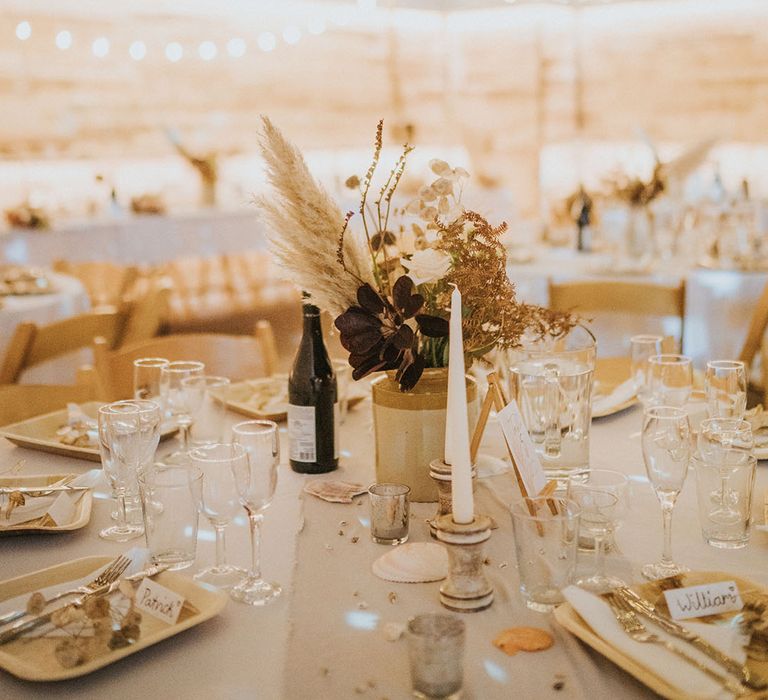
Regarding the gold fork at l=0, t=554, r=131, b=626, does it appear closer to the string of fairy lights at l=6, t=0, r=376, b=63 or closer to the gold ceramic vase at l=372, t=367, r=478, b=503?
the gold ceramic vase at l=372, t=367, r=478, b=503

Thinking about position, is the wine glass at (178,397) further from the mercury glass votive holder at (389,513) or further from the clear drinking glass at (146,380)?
the mercury glass votive holder at (389,513)

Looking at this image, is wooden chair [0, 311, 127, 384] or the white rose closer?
the white rose

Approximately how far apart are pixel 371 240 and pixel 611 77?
257 inches

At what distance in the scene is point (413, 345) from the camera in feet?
4.57

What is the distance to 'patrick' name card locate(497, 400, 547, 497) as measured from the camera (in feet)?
4.01

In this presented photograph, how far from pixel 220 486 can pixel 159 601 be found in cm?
15

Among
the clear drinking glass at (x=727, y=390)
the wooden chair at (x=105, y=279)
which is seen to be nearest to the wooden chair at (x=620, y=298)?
the clear drinking glass at (x=727, y=390)

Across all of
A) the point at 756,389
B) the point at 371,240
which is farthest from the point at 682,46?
the point at 371,240

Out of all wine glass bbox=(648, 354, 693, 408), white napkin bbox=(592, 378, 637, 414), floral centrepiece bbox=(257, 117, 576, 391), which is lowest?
white napkin bbox=(592, 378, 637, 414)

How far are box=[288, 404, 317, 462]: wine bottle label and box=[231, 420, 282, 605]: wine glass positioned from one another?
40 centimetres

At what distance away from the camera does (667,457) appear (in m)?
1.21

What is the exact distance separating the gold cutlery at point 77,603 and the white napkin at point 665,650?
462mm

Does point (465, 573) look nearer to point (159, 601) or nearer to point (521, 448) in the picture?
point (521, 448)

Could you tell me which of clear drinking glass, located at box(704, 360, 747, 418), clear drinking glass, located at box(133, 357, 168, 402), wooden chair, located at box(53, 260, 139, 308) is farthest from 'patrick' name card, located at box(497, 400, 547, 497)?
wooden chair, located at box(53, 260, 139, 308)
